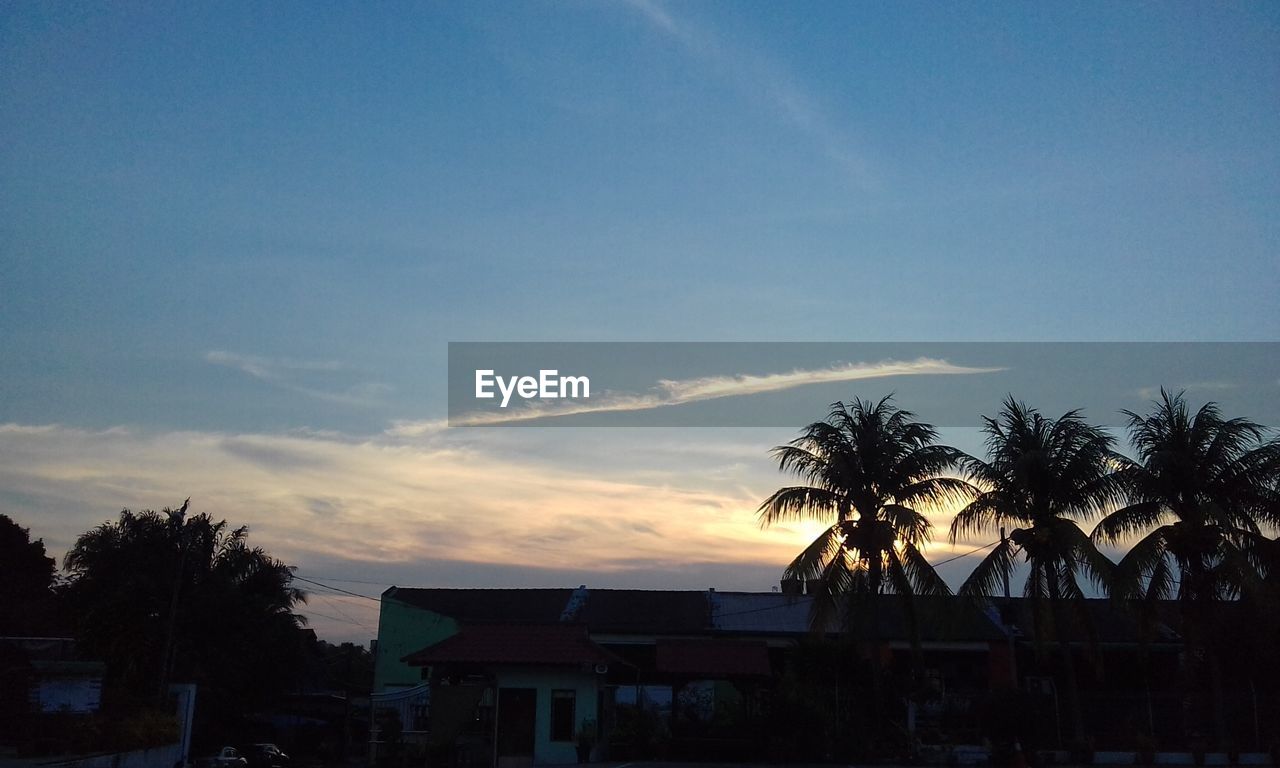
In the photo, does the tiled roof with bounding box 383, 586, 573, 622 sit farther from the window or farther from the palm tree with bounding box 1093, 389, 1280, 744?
the palm tree with bounding box 1093, 389, 1280, 744

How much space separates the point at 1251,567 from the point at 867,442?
391 inches

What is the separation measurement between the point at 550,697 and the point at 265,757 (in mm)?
11879

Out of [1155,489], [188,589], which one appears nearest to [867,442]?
[1155,489]

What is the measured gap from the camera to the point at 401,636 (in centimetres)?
4031

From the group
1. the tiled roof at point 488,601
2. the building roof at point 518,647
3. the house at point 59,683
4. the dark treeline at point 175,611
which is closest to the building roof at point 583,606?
the tiled roof at point 488,601

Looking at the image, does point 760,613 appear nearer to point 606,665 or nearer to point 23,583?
point 606,665

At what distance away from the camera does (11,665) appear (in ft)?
76.5

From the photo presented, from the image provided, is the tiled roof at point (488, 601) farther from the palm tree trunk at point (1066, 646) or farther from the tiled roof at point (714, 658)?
the palm tree trunk at point (1066, 646)

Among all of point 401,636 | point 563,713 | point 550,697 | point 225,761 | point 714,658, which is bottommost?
point 225,761

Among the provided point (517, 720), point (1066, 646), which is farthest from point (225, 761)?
point (1066, 646)

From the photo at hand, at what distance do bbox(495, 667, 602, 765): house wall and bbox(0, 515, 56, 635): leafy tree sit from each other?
17.0m

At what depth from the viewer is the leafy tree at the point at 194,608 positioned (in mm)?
32531

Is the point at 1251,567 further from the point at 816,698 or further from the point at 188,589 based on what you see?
the point at 188,589

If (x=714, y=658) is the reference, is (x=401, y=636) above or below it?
above
